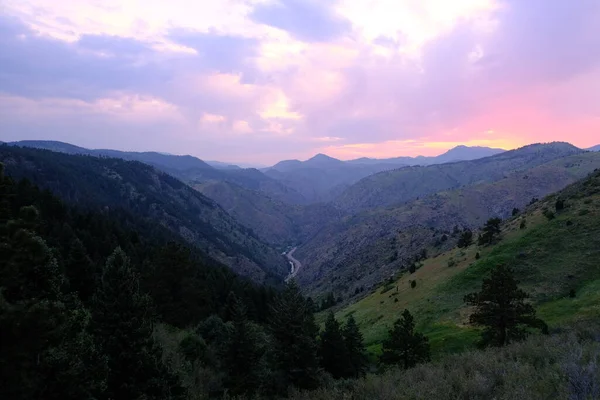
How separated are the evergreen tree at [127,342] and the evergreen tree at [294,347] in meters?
7.59

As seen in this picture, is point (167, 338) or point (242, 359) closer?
point (242, 359)

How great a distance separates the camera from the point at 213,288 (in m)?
68.6

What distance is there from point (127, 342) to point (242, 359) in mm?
7808

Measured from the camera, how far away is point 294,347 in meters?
22.7

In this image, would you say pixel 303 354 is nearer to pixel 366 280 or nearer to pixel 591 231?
pixel 591 231

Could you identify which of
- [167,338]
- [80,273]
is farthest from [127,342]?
[80,273]

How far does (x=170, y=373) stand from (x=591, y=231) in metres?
47.3

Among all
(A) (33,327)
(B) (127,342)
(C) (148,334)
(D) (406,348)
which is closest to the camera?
(A) (33,327)

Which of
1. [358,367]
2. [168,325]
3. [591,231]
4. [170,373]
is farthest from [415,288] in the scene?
[170,373]

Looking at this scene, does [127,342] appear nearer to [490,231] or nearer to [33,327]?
[33,327]

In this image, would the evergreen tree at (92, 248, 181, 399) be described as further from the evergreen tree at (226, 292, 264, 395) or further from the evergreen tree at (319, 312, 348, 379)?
the evergreen tree at (319, 312, 348, 379)

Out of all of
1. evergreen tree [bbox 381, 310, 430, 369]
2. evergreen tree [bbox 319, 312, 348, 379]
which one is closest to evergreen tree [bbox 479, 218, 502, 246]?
evergreen tree [bbox 381, 310, 430, 369]

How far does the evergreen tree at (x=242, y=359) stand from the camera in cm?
2180

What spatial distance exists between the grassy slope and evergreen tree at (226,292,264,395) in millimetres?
15772
